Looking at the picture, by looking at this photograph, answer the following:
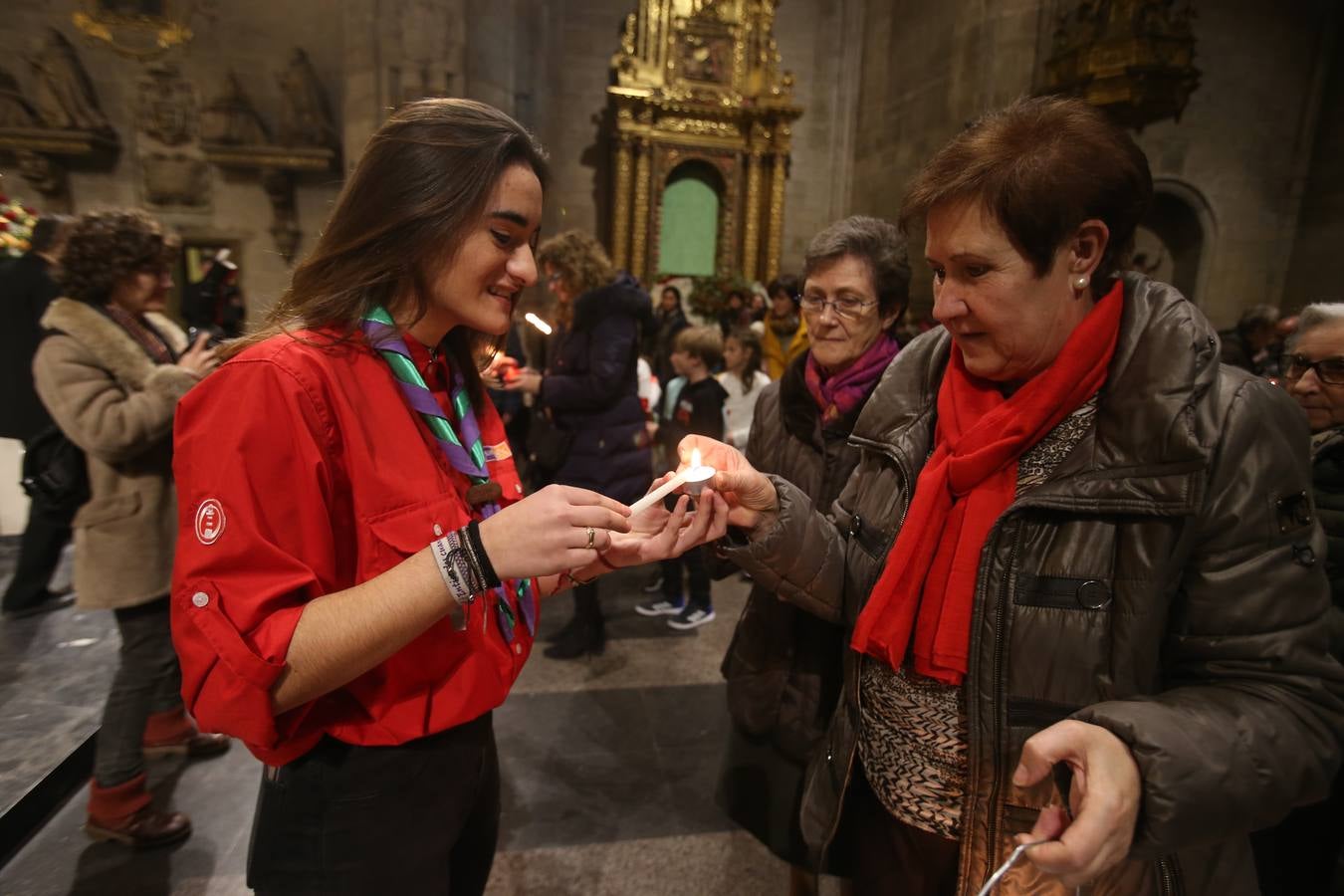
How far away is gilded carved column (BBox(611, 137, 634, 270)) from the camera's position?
10109mm

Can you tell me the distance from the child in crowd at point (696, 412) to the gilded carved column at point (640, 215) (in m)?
6.09

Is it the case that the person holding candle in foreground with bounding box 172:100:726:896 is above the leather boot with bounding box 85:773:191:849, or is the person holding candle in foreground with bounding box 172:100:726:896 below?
above

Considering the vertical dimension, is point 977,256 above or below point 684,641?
above

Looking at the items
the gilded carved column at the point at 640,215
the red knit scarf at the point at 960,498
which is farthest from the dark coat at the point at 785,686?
the gilded carved column at the point at 640,215

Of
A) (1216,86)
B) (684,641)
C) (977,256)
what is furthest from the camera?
(1216,86)

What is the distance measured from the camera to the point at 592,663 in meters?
3.87

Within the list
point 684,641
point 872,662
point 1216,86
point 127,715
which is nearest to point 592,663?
point 684,641

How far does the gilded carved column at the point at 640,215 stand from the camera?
10125mm

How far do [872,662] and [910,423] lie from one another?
1.60 ft

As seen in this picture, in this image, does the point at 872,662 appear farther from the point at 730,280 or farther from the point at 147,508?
the point at 730,280

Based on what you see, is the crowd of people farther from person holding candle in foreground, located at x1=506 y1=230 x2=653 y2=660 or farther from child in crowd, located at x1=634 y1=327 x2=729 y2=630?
child in crowd, located at x1=634 y1=327 x2=729 y2=630

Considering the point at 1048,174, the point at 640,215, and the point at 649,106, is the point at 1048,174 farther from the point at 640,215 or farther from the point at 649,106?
the point at 649,106

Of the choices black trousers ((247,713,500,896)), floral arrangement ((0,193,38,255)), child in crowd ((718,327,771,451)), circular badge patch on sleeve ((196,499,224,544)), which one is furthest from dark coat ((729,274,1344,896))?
A: floral arrangement ((0,193,38,255))

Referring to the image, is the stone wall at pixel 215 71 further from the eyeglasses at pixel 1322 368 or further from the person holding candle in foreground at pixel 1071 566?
the eyeglasses at pixel 1322 368
